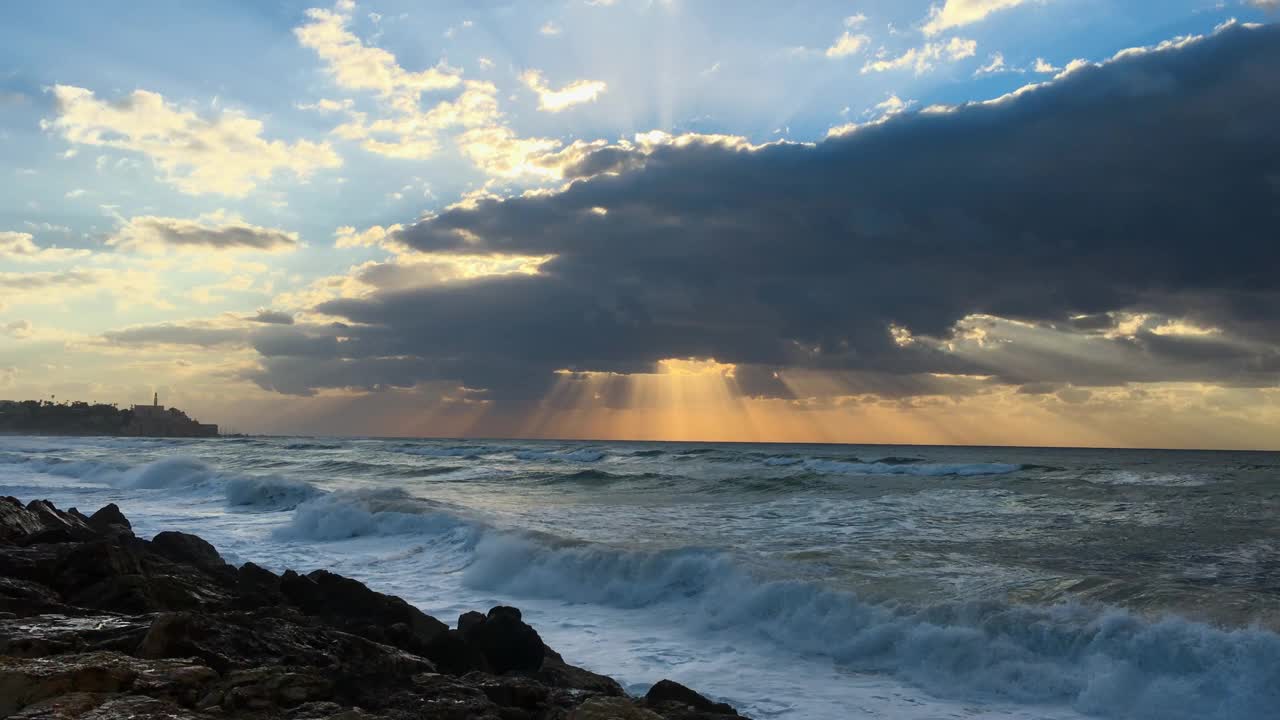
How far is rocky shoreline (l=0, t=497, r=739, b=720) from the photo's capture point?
15.0 feet

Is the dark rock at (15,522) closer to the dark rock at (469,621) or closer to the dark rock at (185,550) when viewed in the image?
the dark rock at (185,550)

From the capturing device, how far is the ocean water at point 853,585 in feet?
25.3

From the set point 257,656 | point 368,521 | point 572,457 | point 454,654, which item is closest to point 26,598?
point 257,656

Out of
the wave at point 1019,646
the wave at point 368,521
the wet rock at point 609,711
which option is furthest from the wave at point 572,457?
the wet rock at point 609,711

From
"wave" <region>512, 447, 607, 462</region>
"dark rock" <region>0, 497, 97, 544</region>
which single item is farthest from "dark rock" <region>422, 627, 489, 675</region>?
"wave" <region>512, 447, 607, 462</region>

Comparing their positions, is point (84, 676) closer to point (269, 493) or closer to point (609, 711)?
point (609, 711)

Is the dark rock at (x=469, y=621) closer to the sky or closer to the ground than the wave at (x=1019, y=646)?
closer to the sky

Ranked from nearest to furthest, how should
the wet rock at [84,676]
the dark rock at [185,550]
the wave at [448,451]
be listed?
the wet rock at [84,676]
the dark rock at [185,550]
the wave at [448,451]

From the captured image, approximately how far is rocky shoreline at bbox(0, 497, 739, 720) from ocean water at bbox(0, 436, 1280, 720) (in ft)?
5.55

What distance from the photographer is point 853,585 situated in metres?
10.5

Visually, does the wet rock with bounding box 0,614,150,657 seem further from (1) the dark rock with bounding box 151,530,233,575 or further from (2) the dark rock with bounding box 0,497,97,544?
(2) the dark rock with bounding box 0,497,97,544

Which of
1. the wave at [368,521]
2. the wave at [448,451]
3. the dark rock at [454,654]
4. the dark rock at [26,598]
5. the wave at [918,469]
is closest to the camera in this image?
the dark rock at [26,598]

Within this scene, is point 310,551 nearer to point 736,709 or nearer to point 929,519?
point 736,709

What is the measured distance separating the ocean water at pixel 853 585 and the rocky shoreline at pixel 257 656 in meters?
1.69
